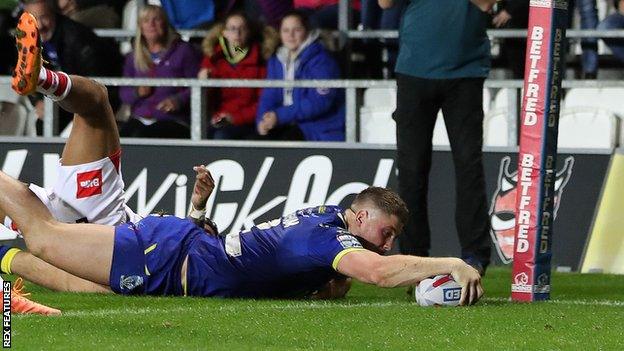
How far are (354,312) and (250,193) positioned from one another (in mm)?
4875

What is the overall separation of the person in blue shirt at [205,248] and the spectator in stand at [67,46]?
552 centimetres

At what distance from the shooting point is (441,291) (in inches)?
360

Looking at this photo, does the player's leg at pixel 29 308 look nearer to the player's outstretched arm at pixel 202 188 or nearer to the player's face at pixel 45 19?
the player's outstretched arm at pixel 202 188

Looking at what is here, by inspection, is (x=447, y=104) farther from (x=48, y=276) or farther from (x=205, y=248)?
(x=48, y=276)

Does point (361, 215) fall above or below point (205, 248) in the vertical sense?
above

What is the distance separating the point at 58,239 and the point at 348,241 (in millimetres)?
1778

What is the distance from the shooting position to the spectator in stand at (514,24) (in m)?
14.5

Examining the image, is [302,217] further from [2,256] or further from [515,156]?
[515,156]

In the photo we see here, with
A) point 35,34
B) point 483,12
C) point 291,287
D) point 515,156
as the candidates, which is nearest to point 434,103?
point 483,12

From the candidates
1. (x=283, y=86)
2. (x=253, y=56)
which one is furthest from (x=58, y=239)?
(x=253, y=56)

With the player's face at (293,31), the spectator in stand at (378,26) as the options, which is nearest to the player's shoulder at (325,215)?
the player's face at (293,31)

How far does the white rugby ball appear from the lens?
9094 mm

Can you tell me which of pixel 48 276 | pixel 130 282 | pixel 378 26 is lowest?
pixel 48 276

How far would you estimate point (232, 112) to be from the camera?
48.2 feet
